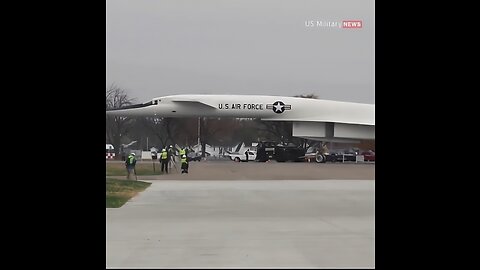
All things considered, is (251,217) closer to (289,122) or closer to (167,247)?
(167,247)

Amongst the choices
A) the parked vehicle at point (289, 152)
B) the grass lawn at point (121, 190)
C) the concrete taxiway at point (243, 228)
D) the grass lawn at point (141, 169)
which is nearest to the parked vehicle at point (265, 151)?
the parked vehicle at point (289, 152)

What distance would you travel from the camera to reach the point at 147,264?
4.81 m

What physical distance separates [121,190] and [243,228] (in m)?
4.93

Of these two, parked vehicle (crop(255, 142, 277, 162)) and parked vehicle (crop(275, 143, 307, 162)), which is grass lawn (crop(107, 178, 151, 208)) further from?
parked vehicle (crop(275, 143, 307, 162))

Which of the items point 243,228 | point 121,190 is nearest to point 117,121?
point 121,190

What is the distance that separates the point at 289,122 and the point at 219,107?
13.8 ft

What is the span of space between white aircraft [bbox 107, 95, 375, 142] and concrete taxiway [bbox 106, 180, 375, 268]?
1764 mm

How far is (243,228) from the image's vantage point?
6.62 metres

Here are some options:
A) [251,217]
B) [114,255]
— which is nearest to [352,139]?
[251,217]

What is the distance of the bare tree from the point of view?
8305 mm

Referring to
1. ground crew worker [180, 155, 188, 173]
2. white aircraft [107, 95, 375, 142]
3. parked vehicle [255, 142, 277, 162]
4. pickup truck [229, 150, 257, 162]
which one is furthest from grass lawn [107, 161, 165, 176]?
parked vehicle [255, 142, 277, 162]

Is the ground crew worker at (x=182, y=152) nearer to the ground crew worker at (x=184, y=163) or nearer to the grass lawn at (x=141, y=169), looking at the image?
the ground crew worker at (x=184, y=163)

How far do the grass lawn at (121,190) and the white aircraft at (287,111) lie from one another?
1.57m

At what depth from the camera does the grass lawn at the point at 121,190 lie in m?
9.18
